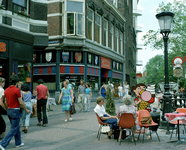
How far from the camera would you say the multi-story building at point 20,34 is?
12469 mm

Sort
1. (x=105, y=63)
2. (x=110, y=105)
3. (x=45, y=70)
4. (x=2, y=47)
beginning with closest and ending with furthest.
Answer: (x=110, y=105)
(x=2, y=47)
(x=45, y=70)
(x=105, y=63)

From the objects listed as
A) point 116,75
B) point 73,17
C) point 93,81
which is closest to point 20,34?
point 73,17

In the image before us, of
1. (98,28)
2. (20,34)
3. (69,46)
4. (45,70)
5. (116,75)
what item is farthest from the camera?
(116,75)

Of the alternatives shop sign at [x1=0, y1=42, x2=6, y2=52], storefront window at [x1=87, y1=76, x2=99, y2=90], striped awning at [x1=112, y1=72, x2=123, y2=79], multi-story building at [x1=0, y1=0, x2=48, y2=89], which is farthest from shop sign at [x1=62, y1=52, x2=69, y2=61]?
striped awning at [x1=112, y1=72, x2=123, y2=79]

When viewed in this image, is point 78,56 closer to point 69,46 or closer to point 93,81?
point 69,46

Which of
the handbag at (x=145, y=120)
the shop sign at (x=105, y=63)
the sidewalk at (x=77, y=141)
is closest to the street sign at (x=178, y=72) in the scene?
the sidewalk at (x=77, y=141)

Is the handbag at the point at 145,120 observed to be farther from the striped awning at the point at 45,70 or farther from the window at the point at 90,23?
the window at the point at 90,23

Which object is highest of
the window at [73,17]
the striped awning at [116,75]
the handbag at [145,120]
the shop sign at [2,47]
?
the window at [73,17]

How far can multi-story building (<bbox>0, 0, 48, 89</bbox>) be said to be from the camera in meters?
12.5

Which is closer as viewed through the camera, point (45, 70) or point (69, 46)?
point (69, 46)

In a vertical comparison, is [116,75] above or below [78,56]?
below

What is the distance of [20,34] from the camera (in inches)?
527

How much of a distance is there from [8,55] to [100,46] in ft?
44.5

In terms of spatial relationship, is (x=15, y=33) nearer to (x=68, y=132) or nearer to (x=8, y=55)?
(x=8, y=55)
